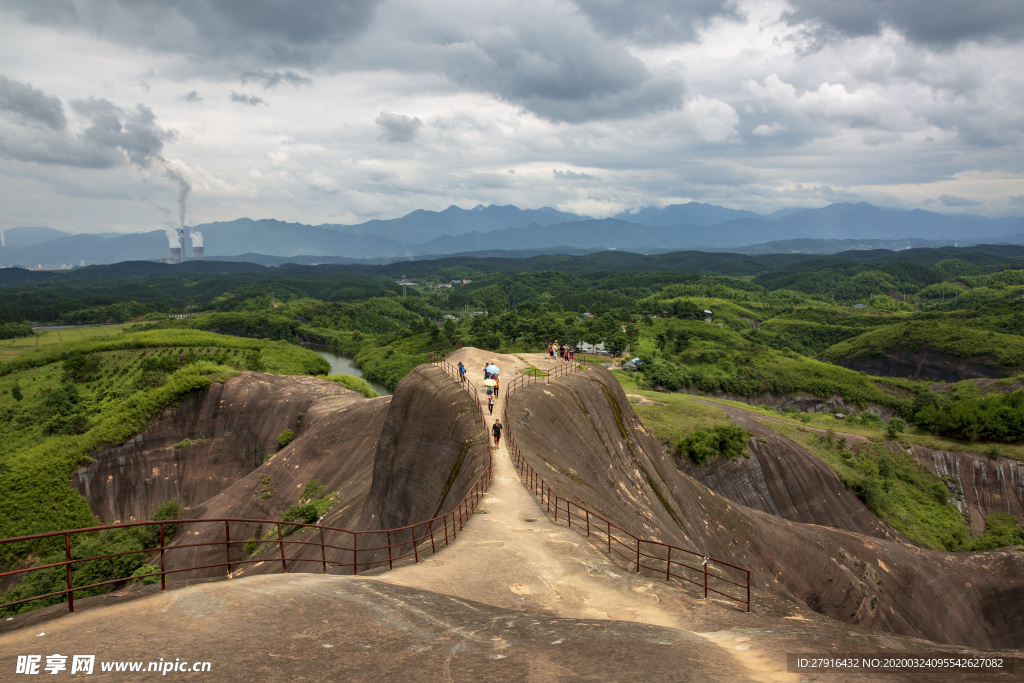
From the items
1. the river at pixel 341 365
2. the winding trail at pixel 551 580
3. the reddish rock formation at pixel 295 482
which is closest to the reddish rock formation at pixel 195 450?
the reddish rock formation at pixel 295 482

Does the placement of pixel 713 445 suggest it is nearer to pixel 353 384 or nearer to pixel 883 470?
pixel 883 470

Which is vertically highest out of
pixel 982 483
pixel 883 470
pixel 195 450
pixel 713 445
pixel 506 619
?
pixel 506 619

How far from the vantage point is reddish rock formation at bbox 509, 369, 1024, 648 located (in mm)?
25797

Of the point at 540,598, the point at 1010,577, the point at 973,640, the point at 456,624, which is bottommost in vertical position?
the point at 973,640

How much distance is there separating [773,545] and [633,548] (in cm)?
1837

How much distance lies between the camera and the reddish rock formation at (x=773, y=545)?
2580 cm

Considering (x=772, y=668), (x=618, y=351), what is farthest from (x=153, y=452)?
(x=618, y=351)

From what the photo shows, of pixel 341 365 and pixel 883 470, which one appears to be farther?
pixel 341 365

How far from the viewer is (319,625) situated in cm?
1059

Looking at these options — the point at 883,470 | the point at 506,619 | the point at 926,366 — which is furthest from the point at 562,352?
the point at 926,366

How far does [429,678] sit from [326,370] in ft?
361

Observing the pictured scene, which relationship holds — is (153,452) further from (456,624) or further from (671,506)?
(456,624)

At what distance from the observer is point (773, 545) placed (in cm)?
3084

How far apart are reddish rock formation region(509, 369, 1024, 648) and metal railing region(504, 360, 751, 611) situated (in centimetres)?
178
